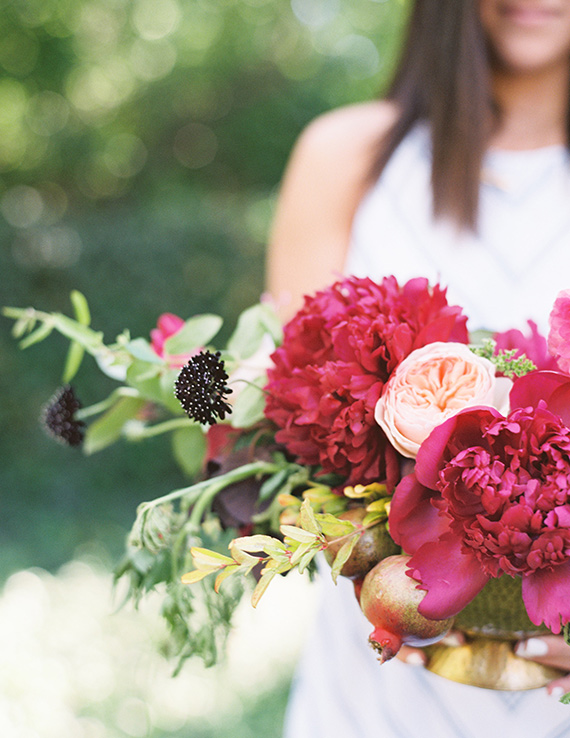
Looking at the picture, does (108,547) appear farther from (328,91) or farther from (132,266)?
(328,91)

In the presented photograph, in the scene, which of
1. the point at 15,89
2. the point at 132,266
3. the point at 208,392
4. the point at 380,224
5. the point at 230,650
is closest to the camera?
the point at 208,392

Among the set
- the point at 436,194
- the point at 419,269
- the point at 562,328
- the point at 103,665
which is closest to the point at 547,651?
the point at 562,328

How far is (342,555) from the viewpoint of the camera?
591mm

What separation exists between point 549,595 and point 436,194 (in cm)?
86

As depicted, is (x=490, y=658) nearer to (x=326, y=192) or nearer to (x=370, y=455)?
(x=370, y=455)

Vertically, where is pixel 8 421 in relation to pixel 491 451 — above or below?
below

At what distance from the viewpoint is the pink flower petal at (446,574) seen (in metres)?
0.57

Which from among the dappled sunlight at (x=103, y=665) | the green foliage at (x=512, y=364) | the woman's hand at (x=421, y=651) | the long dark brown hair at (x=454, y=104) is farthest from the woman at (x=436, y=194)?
the dappled sunlight at (x=103, y=665)

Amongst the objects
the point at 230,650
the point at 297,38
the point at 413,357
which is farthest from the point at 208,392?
the point at 297,38

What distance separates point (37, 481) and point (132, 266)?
→ 1396 mm

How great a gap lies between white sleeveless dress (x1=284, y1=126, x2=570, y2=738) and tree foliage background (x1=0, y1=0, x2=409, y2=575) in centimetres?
270

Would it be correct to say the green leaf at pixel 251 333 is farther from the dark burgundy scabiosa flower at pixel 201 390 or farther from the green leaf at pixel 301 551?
the green leaf at pixel 301 551

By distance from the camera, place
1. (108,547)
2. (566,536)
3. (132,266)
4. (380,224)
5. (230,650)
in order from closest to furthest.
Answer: (566,536), (380,224), (230,650), (108,547), (132,266)

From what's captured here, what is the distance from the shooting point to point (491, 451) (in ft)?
1.80
